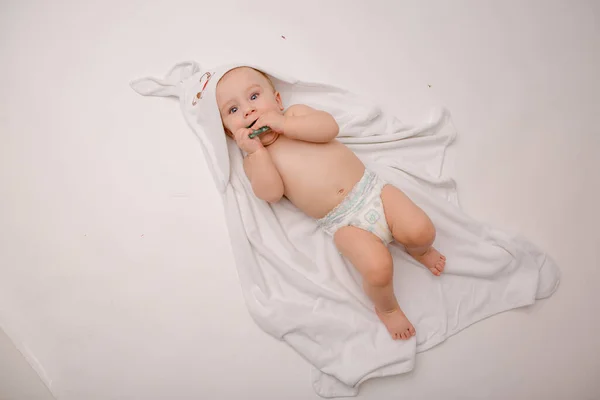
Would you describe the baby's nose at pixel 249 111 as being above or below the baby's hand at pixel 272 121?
above

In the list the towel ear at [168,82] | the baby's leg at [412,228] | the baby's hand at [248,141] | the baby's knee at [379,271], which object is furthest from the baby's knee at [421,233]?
the towel ear at [168,82]

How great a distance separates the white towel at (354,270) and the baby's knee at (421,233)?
0.17m

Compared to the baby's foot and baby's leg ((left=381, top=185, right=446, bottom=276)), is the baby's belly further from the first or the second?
the baby's foot

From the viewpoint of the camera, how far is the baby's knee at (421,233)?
1.28 meters

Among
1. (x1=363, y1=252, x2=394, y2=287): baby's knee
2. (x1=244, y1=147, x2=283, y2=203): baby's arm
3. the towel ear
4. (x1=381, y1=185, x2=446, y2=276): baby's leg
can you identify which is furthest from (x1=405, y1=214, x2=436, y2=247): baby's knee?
the towel ear

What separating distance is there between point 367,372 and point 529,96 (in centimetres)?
121

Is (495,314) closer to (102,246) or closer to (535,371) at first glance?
(535,371)

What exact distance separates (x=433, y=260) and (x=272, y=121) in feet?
2.22

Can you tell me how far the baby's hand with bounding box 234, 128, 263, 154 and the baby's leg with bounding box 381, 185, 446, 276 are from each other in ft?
1.39

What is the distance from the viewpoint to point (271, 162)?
1.38m

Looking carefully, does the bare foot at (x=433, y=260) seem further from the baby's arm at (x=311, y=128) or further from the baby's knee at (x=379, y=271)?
the baby's arm at (x=311, y=128)

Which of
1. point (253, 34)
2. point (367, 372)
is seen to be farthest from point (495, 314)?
point (253, 34)

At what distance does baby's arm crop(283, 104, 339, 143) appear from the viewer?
1356 millimetres

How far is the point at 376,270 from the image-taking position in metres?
1.25
